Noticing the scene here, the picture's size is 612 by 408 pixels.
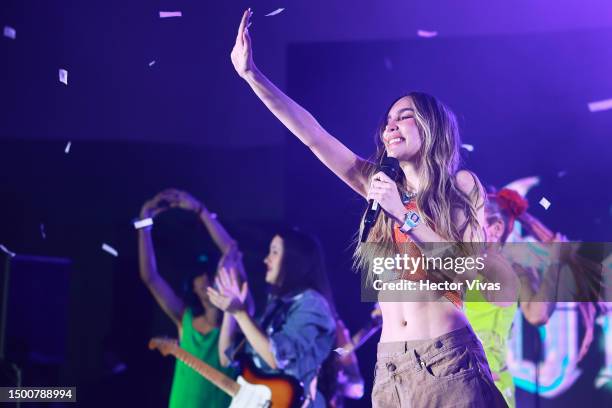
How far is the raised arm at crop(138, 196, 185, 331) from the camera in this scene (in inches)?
150

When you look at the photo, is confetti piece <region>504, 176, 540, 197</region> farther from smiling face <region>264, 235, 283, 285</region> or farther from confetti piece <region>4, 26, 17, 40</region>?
confetti piece <region>4, 26, 17, 40</region>

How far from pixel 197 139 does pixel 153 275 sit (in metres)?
0.73

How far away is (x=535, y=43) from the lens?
149 inches

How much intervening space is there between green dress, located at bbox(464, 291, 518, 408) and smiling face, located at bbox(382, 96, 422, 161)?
3.23 ft

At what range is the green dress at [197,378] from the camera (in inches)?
143

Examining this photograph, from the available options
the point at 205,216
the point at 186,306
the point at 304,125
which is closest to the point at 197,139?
the point at 205,216

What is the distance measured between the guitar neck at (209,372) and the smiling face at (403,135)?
1678 mm

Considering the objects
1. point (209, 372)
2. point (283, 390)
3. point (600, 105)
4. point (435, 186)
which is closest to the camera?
point (435, 186)

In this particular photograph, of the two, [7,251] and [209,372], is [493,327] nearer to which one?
[209,372]

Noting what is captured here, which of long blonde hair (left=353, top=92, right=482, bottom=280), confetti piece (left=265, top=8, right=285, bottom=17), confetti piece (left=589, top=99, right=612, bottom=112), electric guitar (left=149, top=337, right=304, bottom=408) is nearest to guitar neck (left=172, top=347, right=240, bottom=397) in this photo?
electric guitar (left=149, top=337, right=304, bottom=408)

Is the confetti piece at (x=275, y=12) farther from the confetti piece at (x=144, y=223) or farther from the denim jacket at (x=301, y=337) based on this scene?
the denim jacket at (x=301, y=337)

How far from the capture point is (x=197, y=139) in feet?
12.6

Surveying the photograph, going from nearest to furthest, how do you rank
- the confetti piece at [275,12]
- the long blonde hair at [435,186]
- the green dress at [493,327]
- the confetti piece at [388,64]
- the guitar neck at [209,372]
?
the long blonde hair at [435,186] → the green dress at [493,327] → the guitar neck at [209,372] → the confetti piece at [275,12] → the confetti piece at [388,64]

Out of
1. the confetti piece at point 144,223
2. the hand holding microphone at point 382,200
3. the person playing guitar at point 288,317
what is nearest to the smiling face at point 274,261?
the person playing guitar at point 288,317
